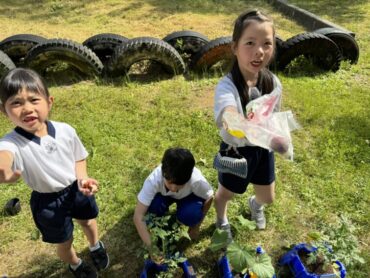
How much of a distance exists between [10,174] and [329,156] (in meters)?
3.19

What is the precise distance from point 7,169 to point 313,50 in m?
4.59

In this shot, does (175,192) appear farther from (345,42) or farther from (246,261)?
(345,42)

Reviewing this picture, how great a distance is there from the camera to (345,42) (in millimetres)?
5527

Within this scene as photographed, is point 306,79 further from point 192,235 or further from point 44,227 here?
point 44,227

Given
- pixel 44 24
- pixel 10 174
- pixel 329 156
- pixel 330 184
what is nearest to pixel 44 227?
pixel 10 174

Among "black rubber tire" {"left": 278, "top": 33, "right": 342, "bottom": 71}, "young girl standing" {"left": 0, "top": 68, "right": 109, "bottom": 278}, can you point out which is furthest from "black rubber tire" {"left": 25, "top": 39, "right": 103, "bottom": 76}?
"young girl standing" {"left": 0, "top": 68, "right": 109, "bottom": 278}

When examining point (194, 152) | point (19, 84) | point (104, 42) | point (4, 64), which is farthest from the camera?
point (104, 42)

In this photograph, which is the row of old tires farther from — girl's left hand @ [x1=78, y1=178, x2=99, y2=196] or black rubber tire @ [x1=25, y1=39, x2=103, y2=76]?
girl's left hand @ [x1=78, y1=178, x2=99, y2=196]

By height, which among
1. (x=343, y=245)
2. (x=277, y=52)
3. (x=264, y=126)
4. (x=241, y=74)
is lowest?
(x=343, y=245)

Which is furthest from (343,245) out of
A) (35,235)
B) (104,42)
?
(104,42)

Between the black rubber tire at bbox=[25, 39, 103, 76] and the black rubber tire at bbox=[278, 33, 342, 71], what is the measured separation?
2573mm

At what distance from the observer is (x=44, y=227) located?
7.45 ft

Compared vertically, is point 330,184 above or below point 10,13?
below

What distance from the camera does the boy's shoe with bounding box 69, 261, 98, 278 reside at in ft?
8.90
